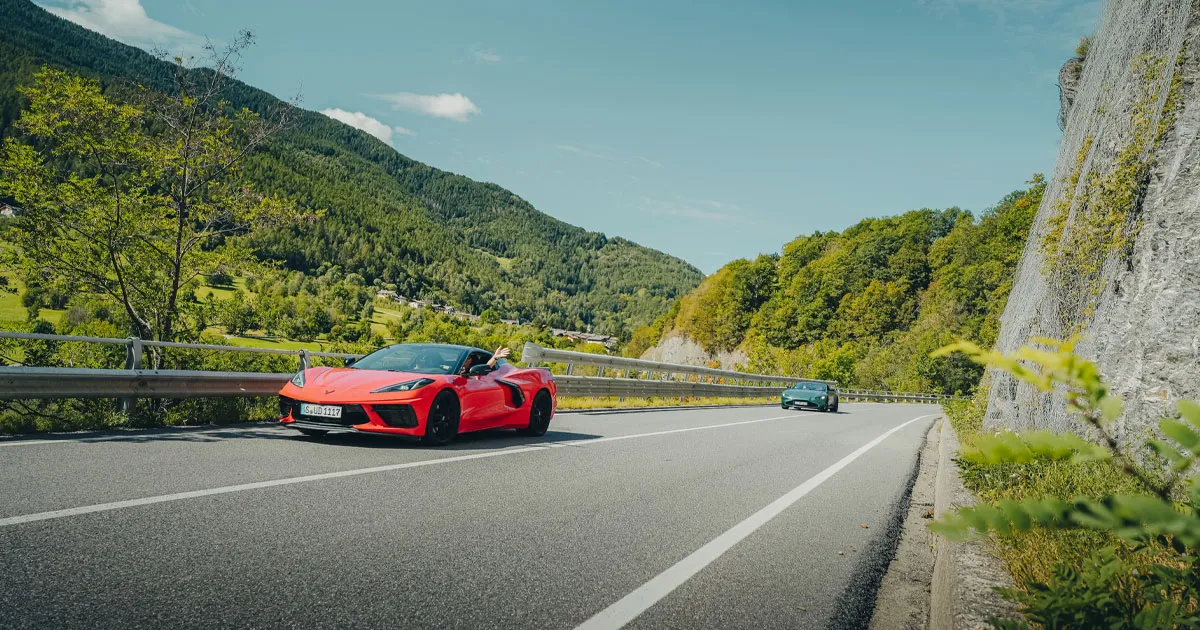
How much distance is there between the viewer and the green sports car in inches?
1159

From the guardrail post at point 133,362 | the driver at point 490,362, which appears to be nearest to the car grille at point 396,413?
the driver at point 490,362

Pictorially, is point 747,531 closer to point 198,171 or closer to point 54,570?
point 54,570

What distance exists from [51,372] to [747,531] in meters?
7.91

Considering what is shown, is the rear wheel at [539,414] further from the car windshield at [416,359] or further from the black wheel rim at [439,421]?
the black wheel rim at [439,421]

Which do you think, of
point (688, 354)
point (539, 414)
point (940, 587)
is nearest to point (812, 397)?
point (539, 414)

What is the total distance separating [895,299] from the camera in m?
100

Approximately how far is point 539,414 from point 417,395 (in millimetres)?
2873

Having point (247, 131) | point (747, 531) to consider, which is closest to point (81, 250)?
point (247, 131)

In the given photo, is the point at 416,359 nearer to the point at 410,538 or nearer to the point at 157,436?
the point at 157,436

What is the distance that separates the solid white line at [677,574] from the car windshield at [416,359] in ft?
15.7

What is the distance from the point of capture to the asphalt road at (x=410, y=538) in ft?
11.6

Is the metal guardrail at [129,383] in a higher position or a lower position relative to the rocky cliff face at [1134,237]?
lower

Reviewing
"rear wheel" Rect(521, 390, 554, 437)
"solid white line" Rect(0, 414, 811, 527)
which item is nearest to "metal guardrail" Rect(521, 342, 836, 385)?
"rear wheel" Rect(521, 390, 554, 437)

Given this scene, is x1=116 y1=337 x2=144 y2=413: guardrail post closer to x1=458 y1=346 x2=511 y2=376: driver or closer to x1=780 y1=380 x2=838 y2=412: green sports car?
x1=458 y1=346 x2=511 y2=376: driver
